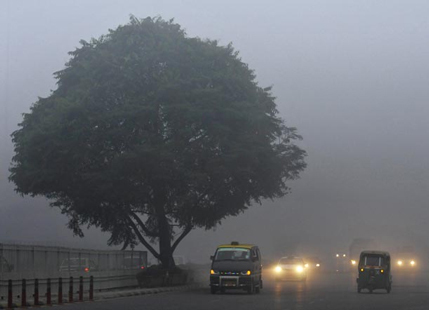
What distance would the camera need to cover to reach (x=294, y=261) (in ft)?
218

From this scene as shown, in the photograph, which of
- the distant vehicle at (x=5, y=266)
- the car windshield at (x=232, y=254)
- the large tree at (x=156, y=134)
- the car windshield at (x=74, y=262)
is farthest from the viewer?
the large tree at (x=156, y=134)

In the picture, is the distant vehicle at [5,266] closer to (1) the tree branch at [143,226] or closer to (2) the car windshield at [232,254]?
(2) the car windshield at [232,254]

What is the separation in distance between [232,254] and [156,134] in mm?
11528

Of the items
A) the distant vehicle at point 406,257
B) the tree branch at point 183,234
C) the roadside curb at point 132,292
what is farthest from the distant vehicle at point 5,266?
the distant vehicle at point 406,257

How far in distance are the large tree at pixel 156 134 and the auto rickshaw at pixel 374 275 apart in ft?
31.3

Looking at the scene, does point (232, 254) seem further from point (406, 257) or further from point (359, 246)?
point (406, 257)

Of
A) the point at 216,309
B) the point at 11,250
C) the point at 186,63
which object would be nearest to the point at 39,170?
Result: the point at 186,63

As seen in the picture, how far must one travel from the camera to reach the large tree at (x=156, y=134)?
51.0 meters

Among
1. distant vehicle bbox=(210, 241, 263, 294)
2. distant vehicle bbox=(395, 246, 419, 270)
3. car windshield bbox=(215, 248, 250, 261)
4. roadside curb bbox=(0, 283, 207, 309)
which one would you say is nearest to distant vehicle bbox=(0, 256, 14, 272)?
roadside curb bbox=(0, 283, 207, 309)

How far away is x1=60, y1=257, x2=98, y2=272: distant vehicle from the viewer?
4612 centimetres

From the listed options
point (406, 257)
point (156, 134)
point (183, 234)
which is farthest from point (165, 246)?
point (406, 257)

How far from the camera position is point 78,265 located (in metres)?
47.8

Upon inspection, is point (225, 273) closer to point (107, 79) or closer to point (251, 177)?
point (251, 177)

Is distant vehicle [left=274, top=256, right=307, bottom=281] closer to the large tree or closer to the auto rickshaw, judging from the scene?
the large tree
